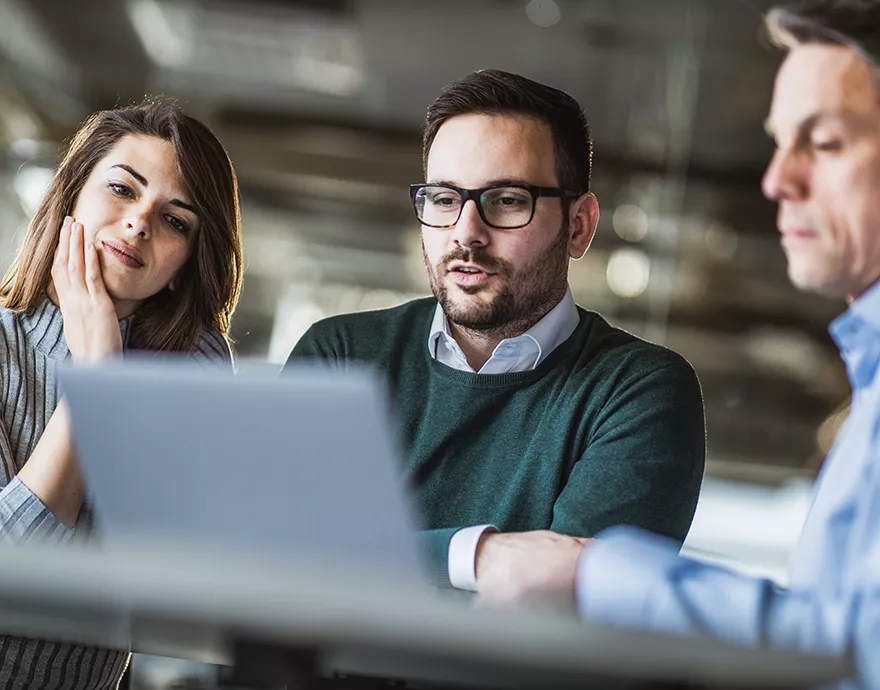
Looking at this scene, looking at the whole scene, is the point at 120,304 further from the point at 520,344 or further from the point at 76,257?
the point at 520,344

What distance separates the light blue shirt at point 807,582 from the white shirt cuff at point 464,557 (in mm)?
344

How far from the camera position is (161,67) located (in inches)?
243

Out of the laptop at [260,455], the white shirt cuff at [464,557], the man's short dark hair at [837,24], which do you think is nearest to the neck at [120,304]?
the white shirt cuff at [464,557]

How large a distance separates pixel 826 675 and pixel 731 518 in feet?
25.3

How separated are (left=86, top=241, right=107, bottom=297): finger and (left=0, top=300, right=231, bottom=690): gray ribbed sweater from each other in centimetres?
9

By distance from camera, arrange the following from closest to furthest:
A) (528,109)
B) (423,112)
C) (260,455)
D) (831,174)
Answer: (260,455) → (831,174) → (528,109) → (423,112)

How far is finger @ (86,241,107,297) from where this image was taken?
1506mm

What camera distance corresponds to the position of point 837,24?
3.74ft

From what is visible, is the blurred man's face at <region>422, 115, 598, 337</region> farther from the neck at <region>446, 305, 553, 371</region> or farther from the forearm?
the forearm

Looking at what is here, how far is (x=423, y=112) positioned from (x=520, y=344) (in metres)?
5.18

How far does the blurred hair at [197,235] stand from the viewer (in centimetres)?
158

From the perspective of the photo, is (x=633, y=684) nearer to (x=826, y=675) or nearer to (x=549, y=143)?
(x=826, y=675)

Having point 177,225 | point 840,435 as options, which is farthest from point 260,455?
point 177,225

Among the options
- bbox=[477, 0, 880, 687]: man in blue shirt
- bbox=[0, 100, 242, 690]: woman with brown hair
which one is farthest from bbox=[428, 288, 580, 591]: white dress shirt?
bbox=[477, 0, 880, 687]: man in blue shirt
